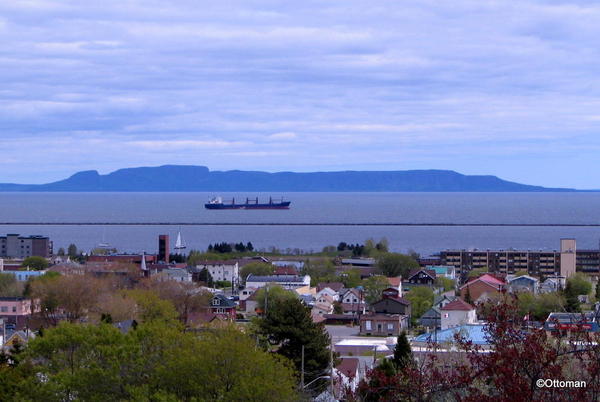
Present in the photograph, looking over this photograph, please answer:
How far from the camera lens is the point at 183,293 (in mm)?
25625

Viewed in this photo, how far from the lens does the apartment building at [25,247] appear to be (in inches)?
2117

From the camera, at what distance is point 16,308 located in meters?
25.2

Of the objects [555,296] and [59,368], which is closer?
[59,368]

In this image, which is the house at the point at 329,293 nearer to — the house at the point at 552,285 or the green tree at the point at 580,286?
the house at the point at 552,285

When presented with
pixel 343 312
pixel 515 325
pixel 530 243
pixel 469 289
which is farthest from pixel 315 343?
pixel 530 243

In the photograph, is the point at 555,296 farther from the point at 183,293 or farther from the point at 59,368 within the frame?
the point at 59,368

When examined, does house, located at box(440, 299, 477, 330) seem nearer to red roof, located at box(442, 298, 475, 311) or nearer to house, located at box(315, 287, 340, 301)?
red roof, located at box(442, 298, 475, 311)

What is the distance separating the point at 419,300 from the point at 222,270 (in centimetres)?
1325

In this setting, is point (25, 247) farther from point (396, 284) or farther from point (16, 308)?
point (16, 308)

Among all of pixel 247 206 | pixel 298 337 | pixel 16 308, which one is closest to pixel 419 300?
pixel 16 308

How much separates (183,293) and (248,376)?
55.6 ft

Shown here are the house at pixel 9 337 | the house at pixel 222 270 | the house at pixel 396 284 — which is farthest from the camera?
the house at pixel 222 270

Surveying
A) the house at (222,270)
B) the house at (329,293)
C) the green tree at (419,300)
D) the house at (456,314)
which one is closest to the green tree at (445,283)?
the green tree at (419,300)

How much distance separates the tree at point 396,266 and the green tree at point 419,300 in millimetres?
7985
